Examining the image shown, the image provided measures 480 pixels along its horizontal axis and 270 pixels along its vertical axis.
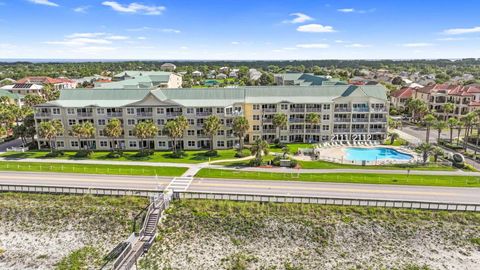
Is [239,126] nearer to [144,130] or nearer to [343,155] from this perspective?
[144,130]

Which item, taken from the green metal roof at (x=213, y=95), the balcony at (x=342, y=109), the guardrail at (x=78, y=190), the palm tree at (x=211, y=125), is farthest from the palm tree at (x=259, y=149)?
the balcony at (x=342, y=109)

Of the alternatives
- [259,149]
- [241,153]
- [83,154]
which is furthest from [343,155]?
[83,154]

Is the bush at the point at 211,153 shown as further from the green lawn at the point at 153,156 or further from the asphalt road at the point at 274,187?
the asphalt road at the point at 274,187

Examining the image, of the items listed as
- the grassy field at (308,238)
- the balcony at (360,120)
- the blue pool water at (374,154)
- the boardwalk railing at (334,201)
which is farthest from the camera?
the balcony at (360,120)

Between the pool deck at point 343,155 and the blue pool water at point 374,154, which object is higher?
the pool deck at point 343,155

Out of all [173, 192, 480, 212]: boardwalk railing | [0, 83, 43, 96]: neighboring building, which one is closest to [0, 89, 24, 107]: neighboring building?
[0, 83, 43, 96]: neighboring building
